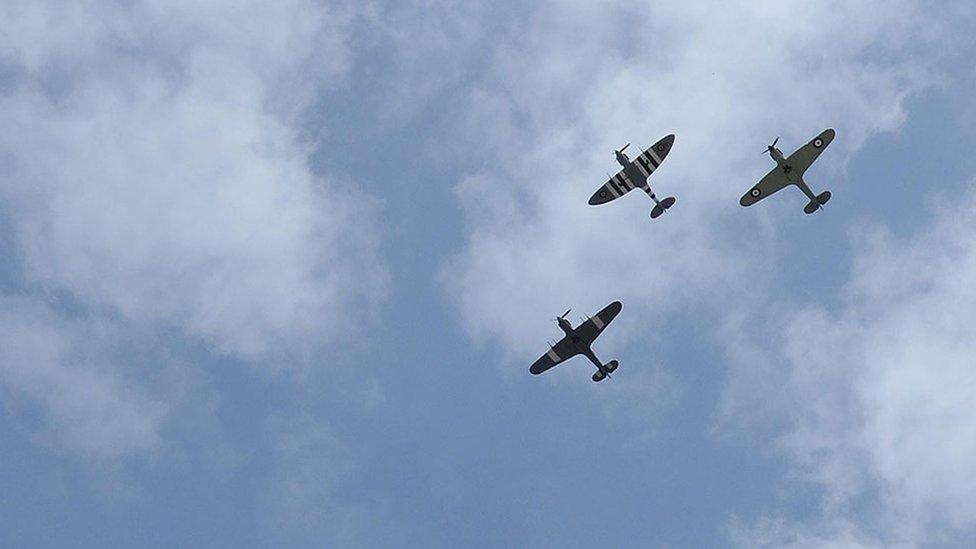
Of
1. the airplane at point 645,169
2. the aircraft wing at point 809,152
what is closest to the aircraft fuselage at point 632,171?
the airplane at point 645,169

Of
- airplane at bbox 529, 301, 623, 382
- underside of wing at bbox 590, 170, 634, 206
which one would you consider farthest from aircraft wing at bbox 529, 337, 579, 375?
underside of wing at bbox 590, 170, 634, 206

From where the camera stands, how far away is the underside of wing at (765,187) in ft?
574

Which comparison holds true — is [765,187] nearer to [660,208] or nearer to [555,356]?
[660,208]

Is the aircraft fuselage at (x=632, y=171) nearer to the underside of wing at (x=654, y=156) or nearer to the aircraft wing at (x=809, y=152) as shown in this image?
the underside of wing at (x=654, y=156)

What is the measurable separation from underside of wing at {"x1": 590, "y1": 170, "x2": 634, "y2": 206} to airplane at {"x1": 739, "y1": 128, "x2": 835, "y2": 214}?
1230 cm

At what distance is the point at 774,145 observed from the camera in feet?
563

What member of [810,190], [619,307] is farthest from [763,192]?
[619,307]

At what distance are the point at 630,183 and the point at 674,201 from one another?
4.87 meters

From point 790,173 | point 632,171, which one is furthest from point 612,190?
point 790,173

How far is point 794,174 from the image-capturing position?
570 feet

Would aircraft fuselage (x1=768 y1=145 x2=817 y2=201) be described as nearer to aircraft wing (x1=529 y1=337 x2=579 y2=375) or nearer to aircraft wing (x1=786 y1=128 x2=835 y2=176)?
aircraft wing (x1=786 y1=128 x2=835 y2=176)

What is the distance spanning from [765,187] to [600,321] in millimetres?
22866

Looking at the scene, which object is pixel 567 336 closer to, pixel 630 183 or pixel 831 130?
pixel 630 183

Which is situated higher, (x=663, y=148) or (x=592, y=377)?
(x=663, y=148)
